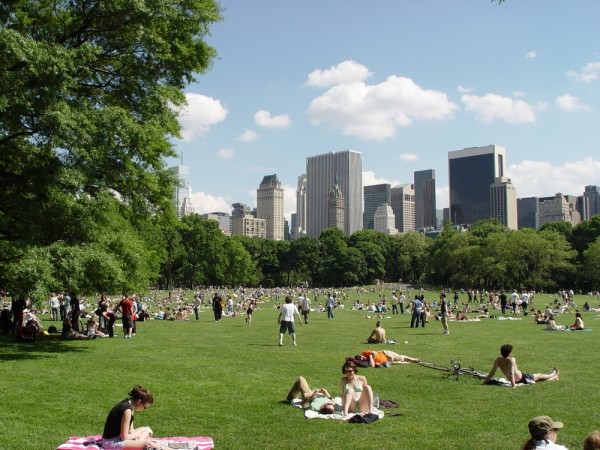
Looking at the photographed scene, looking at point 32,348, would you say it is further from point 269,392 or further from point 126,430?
point 126,430

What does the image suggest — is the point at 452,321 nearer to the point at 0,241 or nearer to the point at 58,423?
the point at 0,241

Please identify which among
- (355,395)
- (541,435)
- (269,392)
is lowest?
(269,392)

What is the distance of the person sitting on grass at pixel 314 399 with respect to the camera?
9.64 meters

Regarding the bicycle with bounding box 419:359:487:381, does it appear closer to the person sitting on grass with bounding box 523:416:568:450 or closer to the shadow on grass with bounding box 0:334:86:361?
the person sitting on grass with bounding box 523:416:568:450

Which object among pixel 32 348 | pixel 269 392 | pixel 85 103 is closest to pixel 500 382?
pixel 269 392

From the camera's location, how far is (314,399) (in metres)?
10.0

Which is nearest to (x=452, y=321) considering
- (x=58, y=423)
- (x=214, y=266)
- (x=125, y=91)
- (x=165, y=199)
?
(x=165, y=199)

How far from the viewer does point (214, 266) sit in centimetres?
9844

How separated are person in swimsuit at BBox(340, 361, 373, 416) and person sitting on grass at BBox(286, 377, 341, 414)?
237mm

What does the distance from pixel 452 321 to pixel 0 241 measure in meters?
22.0

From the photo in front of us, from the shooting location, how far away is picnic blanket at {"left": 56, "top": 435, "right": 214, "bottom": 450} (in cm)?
734

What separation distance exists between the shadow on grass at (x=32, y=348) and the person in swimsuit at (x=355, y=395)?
9555mm

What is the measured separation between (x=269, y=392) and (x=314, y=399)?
1451 millimetres

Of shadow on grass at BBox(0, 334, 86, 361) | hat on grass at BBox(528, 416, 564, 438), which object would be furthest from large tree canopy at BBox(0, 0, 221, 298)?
hat on grass at BBox(528, 416, 564, 438)
